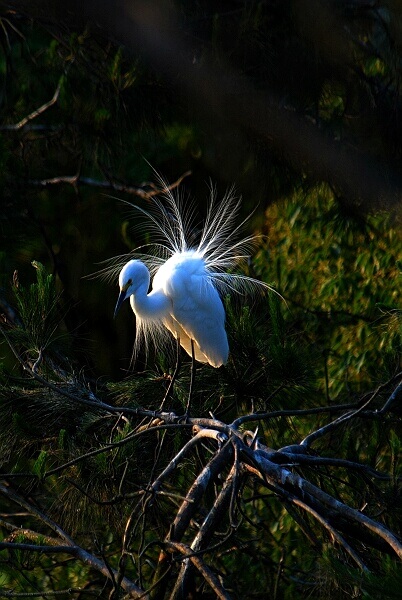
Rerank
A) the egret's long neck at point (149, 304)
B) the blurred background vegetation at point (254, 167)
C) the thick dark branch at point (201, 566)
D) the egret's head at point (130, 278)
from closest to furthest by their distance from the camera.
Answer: the thick dark branch at point (201, 566), the blurred background vegetation at point (254, 167), the egret's head at point (130, 278), the egret's long neck at point (149, 304)

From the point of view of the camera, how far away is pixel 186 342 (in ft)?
9.09

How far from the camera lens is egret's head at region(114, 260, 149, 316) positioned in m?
2.28

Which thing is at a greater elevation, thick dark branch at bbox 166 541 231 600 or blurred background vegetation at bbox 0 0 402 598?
blurred background vegetation at bbox 0 0 402 598

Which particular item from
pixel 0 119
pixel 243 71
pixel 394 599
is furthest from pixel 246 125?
pixel 0 119

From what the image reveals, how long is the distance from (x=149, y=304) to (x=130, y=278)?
0.16 metres

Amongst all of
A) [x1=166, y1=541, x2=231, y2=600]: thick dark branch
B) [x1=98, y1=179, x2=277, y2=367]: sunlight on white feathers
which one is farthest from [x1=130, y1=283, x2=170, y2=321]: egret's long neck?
[x1=166, y1=541, x2=231, y2=600]: thick dark branch

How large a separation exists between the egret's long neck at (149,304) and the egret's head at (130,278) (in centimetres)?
4

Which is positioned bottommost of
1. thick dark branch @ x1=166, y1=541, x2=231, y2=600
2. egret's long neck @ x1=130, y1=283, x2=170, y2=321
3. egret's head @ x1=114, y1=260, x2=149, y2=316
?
thick dark branch @ x1=166, y1=541, x2=231, y2=600

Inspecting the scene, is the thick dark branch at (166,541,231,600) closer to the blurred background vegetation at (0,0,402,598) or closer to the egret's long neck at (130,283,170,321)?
the blurred background vegetation at (0,0,402,598)

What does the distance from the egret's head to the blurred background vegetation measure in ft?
0.51

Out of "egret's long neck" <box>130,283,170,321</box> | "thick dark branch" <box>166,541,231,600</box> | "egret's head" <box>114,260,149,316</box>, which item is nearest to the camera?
"thick dark branch" <box>166,541,231,600</box>

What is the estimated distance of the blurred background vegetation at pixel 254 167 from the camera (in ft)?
5.62

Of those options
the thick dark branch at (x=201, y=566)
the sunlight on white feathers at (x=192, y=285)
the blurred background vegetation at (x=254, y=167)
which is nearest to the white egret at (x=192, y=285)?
the sunlight on white feathers at (x=192, y=285)

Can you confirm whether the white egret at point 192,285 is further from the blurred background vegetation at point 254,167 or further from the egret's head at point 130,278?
the blurred background vegetation at point 254,167
